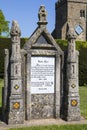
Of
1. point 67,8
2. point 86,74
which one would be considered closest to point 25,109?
point 86,74

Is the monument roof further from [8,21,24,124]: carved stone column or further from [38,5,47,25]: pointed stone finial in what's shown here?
[8,21,24,124]: carved stone column

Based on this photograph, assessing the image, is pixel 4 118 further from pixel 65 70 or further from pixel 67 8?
pixel 67 8

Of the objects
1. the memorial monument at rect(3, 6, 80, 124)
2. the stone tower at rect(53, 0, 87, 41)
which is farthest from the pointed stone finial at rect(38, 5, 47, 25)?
the stone tower at rect(53, 0, 87, 41)

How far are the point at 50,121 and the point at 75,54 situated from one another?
2.00 metres

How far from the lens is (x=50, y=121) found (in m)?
9.62

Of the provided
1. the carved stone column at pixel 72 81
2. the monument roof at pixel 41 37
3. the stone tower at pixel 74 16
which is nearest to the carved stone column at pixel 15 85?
the monument roof at pixel 41 37

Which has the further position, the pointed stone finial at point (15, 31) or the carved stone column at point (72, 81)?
the carved stone column at point (72, 81)

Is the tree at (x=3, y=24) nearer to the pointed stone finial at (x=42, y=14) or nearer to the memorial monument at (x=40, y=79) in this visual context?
the pointed stone finial at (x=42, y=14)

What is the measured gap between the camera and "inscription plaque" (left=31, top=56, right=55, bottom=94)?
9625mm

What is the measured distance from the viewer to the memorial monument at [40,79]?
30.5ft

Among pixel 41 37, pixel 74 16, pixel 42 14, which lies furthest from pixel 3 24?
pixel 41 37

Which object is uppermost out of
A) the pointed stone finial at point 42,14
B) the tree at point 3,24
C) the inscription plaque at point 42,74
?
the tree at point 3,24

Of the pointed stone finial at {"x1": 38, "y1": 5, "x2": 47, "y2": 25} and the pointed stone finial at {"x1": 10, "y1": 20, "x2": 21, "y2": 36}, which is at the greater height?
the pointed stone finial at {"x1": 38, "y1": 5, "x2": 47, "y2": 25}

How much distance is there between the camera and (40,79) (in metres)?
9.70
